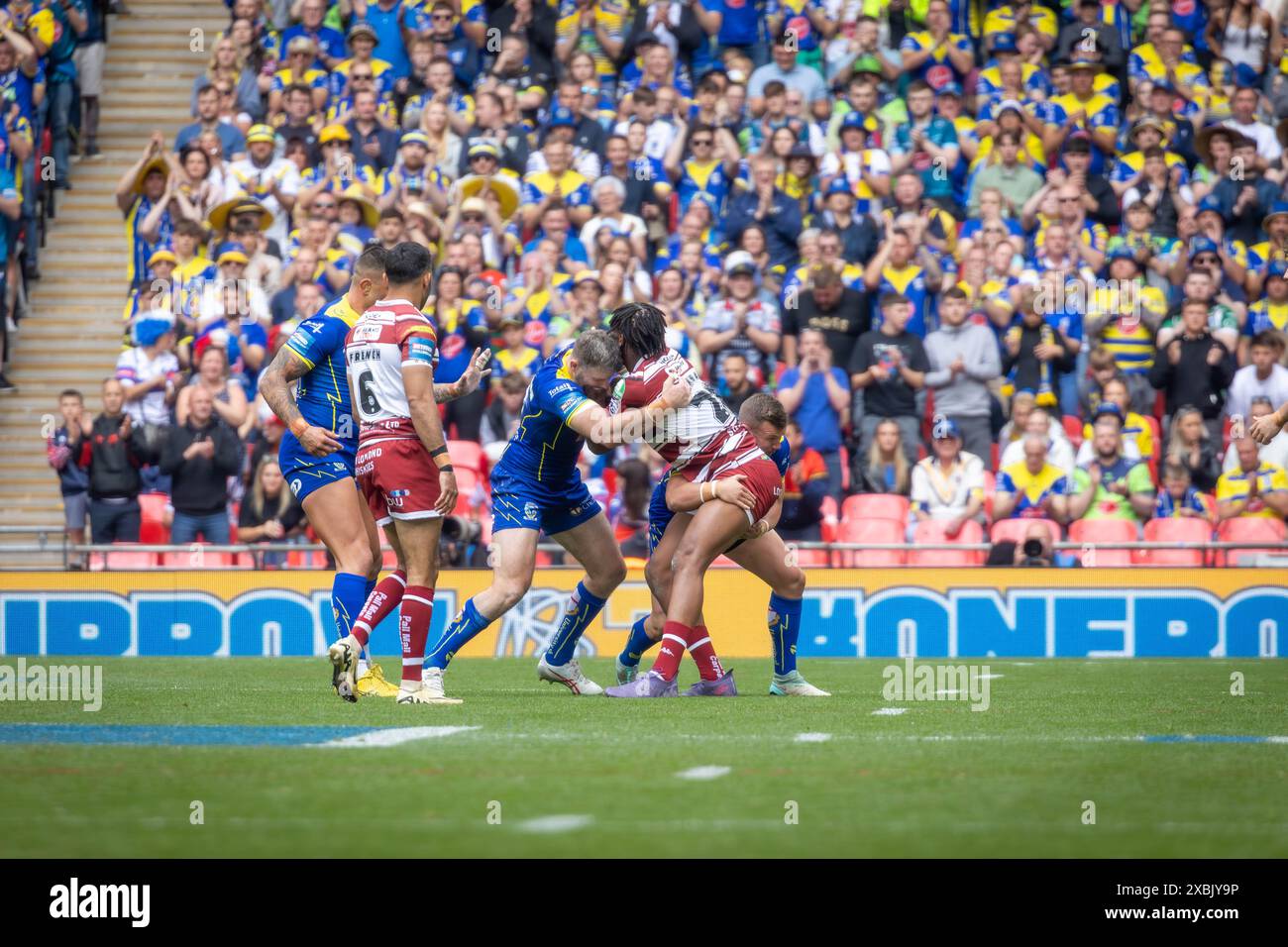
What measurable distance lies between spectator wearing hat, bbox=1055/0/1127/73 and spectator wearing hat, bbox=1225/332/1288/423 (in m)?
4.84

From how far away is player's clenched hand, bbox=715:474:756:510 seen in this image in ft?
33.3

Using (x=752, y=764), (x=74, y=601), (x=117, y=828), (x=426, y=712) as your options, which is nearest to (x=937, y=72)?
(x=74, y=601)

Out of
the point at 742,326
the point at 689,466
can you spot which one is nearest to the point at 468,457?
the point at 742,326

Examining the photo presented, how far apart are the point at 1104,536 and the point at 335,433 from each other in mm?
8518

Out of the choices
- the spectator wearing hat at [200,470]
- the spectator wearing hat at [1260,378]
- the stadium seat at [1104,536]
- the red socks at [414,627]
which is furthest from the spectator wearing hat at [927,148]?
the red socks at [414,627]

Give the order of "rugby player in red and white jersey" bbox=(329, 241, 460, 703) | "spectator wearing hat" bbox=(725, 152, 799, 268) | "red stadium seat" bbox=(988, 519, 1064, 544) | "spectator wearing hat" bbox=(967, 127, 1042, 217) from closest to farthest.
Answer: "rugby player in red and white jersey" bbox=(329, 241, 460, 703), "red stadium seat" bbox=(988, 519, 1064, 544), "spectator wearing hat" bbox=(725, 152, 799, 268), "spectator wearing hat" bbox=(967, 127, 1042, 217)

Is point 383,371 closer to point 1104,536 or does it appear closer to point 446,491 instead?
point 446,491

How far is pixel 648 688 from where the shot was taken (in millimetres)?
10391

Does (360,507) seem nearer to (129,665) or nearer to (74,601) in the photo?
(129,665)

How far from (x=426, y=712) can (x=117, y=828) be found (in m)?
3.79

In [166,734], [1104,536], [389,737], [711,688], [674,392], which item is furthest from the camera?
[1104,536]

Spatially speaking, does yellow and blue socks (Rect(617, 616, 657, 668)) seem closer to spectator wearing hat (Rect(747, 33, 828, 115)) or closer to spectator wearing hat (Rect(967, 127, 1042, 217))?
spectator wearing hat (Rect(967, 127, 1042, 217))

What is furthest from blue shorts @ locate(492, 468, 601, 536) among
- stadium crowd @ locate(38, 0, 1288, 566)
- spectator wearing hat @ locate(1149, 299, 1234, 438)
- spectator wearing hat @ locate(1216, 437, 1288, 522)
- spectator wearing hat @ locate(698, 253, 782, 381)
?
spectator wearing hat @ locate(1149, 299, 1234, 438)
